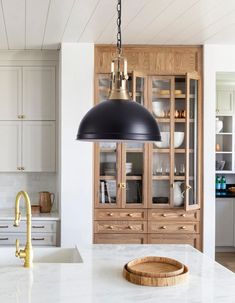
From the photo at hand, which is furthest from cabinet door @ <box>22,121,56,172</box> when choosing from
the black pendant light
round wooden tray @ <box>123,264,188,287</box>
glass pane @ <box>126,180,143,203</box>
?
round wooden tray @ <box>123,264,188,287</box>

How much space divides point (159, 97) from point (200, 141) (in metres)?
0.58

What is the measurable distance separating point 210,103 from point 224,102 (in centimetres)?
265

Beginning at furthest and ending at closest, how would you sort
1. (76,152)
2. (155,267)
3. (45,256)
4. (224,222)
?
(224,222), (76,152), (45,256), (155,267)

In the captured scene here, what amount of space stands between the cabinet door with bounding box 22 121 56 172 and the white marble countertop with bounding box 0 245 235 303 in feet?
6.94

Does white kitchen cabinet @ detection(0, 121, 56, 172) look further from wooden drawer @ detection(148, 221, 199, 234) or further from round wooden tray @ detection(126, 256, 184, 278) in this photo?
round wooden tray @ detection(126, 256, 184, 278)

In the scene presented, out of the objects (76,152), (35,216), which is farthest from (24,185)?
(76,152)

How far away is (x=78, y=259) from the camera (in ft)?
8.76

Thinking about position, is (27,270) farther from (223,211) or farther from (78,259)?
(223,211)

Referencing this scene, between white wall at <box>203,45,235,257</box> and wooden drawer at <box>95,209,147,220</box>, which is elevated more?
white wall at <box>203,45,235,257</box>

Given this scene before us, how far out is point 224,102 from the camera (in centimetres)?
686

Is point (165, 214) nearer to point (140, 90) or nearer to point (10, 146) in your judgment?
point (140, 90)

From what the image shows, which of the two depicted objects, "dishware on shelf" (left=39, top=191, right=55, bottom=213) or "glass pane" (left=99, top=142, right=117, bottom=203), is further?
"dishware on shelf" (left=39, top=191, right=55, bottom=213)

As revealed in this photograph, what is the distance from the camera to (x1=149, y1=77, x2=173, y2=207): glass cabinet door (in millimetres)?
4293

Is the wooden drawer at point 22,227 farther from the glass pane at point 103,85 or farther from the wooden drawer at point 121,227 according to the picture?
the glass pane at point 103,85
